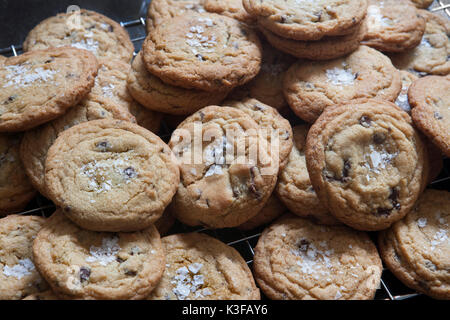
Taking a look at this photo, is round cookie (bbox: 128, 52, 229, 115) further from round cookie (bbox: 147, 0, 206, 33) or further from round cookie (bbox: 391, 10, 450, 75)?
round cookie (bbox: 391, 10, 450, 75)

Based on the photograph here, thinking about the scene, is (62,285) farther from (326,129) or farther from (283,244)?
(326,129)

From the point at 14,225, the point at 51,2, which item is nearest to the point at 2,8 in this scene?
the point at 51,2

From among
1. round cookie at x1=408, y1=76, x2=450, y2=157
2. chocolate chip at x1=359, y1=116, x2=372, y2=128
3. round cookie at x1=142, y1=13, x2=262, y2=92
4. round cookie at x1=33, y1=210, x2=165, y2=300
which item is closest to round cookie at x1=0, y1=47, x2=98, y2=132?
round cookie at x1=142, y1=13, x2=262, y2=92

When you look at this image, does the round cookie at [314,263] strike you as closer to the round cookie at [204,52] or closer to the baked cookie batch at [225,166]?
the baked cookie batch at [225,166]

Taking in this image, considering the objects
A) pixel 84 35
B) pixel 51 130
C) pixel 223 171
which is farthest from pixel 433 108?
pixel 84 35

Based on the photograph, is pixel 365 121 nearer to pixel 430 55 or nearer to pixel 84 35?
pixel 430 55

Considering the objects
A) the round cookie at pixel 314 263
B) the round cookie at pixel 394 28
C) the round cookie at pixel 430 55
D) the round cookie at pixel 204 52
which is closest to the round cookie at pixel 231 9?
the round cookie at pixel 204 52

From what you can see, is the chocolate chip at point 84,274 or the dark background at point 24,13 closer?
the chocolate chip at point 84,274
